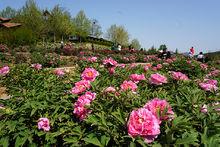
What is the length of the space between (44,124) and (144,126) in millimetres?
1007

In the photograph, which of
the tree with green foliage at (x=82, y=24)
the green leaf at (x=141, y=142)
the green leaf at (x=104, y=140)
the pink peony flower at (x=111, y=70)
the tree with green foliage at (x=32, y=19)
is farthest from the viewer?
the tree with green foliage at (x=82, y=24)

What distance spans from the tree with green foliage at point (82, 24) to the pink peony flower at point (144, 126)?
5157cm

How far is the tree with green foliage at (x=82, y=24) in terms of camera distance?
5294 cm

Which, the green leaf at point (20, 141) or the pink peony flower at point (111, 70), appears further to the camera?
the pink peony flower at point (111, 70)

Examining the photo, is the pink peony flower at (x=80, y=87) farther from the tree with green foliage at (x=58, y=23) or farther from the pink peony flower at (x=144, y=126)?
the tree with green foliage at (x=58, y=23)

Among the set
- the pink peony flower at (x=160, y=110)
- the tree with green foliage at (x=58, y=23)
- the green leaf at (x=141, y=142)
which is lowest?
the green leaf at (x=141, y=142)

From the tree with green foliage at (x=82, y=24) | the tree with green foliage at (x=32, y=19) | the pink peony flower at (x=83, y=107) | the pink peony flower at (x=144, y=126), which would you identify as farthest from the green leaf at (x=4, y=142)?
the tree with green foliage at (x=82, y=24)

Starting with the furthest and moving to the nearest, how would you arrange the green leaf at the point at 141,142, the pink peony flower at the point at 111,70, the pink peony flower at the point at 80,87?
1. the pink peony flower at the point at 111,70
2. the pink peony flower at the point at 80,87
3. the green leaf at the point at 141,142

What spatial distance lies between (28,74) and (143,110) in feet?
10.7

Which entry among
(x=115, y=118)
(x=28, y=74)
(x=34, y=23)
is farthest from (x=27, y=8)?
(x=115, y=118)

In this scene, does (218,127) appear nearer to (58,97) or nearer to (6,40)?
(58,97)

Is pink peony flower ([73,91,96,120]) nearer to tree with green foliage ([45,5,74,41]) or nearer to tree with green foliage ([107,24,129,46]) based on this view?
tree with green foliage ([45,5,74,41])

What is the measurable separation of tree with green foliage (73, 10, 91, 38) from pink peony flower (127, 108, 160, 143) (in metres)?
51.6

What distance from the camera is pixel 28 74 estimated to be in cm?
460
